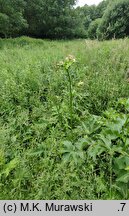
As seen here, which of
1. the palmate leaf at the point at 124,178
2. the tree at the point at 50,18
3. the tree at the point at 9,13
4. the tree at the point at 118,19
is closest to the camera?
the palmate leaf at the point at 124,178

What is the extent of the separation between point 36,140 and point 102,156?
850 millimetres

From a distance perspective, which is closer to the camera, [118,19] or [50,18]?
[118,19]

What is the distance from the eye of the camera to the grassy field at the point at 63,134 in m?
2.56

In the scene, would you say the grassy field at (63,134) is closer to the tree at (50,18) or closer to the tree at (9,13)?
the tree at (9,13)

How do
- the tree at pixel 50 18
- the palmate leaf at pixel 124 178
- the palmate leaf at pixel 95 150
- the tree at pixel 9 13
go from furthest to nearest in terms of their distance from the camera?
the tree at pixel 50 18 → the tree at pixel 9 13 → the palmate leaf at pixel 95 150 → the palmate leaf at pixel 124 178

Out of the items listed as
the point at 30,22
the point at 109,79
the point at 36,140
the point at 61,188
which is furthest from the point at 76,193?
the point at 30,22

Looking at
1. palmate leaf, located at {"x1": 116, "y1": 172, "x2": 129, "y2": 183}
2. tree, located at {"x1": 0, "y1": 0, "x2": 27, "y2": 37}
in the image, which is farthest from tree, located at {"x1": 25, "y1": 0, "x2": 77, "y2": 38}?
palmate leaf, located at {"x1": 116, "y1": 172, "x2": 129, "y2": 183}

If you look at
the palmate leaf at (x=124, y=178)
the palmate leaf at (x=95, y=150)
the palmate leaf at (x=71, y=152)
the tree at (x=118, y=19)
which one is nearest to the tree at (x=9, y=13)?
the tree at (x=118, y=19)

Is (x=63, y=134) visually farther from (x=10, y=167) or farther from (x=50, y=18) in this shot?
(x=50, y=18)

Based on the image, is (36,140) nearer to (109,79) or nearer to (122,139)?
(122,139)

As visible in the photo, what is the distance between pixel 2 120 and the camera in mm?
3629

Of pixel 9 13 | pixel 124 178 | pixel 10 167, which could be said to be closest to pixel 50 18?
pixel 9 13

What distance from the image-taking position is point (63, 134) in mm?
3176

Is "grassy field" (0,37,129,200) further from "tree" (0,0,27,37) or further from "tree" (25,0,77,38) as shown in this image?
"tree" (25,0,77,38)
